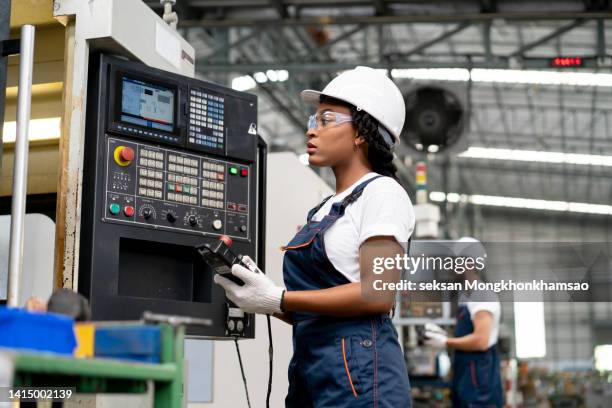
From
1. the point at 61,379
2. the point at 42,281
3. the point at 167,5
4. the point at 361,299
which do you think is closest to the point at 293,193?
the point at 167,5

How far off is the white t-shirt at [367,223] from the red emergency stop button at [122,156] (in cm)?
60

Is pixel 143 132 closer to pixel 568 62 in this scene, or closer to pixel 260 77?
pixel 568 62

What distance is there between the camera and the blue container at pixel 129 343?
1.17 meters

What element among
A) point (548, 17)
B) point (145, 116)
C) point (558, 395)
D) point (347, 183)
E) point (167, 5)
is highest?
point (548, 17)

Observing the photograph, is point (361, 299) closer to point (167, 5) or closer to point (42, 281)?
point (42, 281)

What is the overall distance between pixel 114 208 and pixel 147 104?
0.32 m

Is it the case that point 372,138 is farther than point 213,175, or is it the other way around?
point 213,175

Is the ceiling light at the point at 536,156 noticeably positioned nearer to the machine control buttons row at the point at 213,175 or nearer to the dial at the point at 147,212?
the machine control buttons row at the point at 213,175

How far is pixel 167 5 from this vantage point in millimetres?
2838

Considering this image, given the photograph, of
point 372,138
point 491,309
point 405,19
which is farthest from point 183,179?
point 405,19

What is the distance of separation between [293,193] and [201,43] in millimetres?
8080

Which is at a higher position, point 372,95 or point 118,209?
point 372,95

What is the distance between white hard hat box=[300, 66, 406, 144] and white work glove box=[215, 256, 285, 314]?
452mm

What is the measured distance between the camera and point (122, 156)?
2.17 meters
